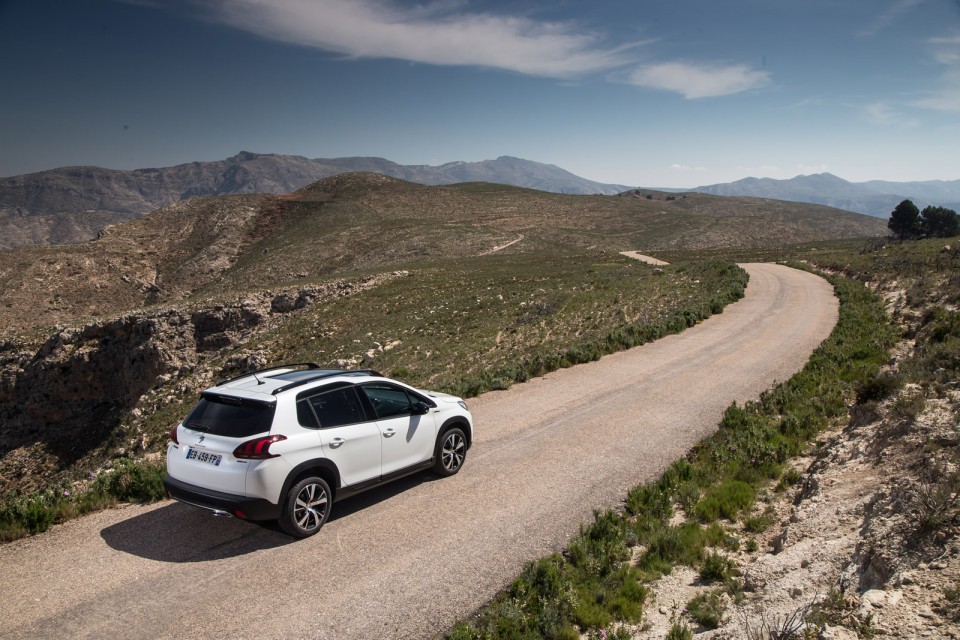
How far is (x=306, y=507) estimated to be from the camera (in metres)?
7.08

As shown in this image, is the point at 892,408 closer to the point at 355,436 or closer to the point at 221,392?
the point at 355,436

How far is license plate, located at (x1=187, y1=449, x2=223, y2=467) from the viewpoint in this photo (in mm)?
6738

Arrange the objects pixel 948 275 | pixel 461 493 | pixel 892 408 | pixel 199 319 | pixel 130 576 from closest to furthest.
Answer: pixel 130 576 < pixel 461 493 < pixel 892 408 < pixel 948 275 < pixel 199 319

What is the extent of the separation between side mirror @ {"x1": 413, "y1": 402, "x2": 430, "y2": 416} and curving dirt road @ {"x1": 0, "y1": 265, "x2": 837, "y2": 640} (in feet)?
4.08

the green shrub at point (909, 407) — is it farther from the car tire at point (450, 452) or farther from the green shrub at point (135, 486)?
the green shrub at point (135, 486)

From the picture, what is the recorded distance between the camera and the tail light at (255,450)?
6590 millimetres

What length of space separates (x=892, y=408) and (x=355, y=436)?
8.92 meters

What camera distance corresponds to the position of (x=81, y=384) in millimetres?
37625

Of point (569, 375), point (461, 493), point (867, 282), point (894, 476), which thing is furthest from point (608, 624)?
point (867, 282)

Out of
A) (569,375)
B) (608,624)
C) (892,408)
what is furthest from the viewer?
(569,375)

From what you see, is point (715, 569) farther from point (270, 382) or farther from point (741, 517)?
point (270, 382)

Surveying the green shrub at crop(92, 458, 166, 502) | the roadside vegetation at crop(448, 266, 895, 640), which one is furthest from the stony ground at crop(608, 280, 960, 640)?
the green shrub at crop(92, 458, 166, 502)

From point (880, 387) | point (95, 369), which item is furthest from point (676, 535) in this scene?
point (95, 369)

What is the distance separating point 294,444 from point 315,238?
80.2 metres
